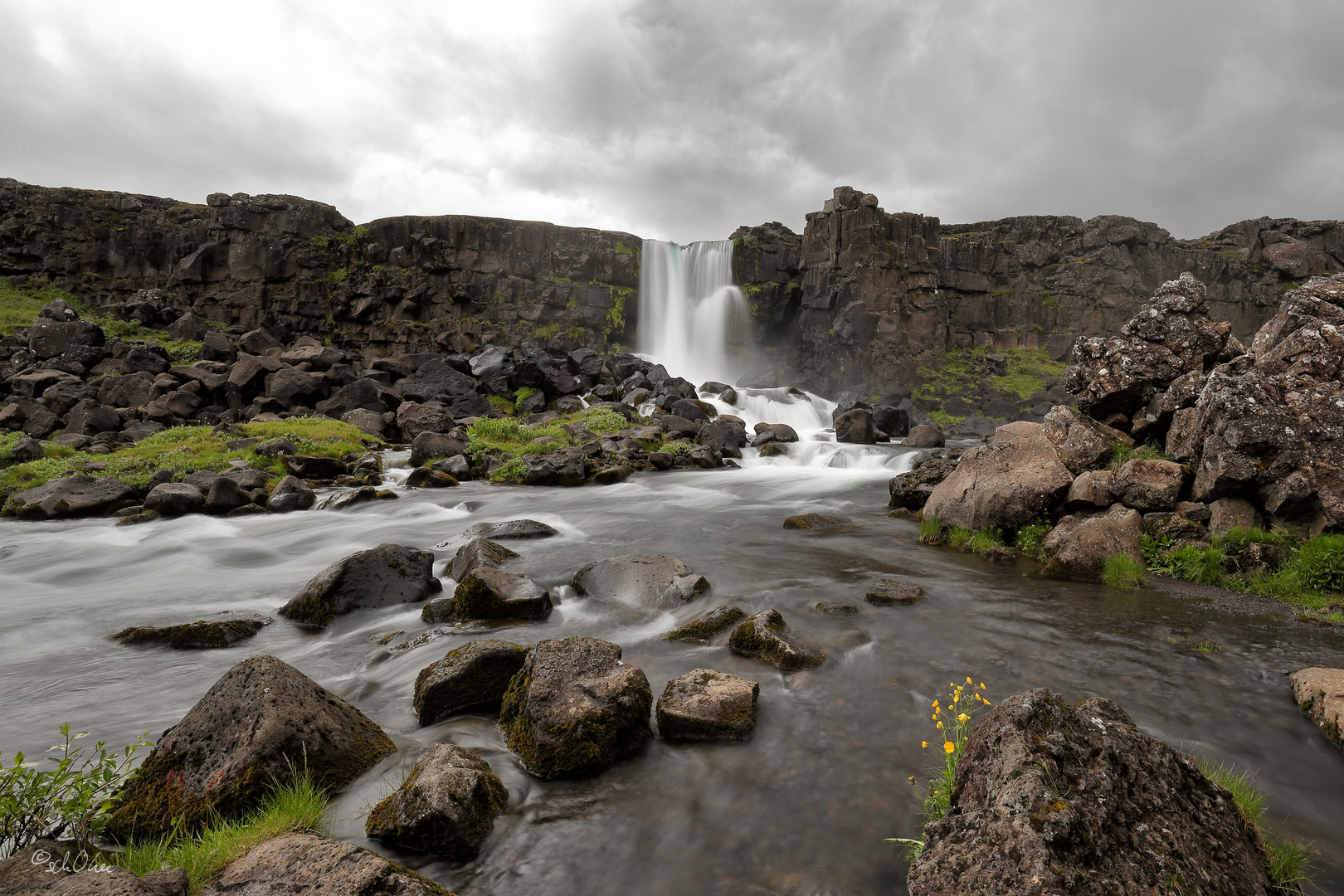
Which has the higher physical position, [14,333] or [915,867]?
[14,333]

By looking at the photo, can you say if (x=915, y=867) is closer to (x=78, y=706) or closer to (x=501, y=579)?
(x=501, y=579)

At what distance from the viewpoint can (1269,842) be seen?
3.51 metres

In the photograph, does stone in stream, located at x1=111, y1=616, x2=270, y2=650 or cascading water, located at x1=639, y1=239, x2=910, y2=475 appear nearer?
stone in stream, located at x1=111, y1=616, x2=270, y2=650

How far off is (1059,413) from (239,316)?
4917cm

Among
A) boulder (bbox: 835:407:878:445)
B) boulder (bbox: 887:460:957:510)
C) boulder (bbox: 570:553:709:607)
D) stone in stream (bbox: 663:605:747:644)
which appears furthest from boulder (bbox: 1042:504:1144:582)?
boulder (bbox: 835:407:878:445)

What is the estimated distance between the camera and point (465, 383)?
30.1m

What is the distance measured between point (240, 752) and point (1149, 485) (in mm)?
11470

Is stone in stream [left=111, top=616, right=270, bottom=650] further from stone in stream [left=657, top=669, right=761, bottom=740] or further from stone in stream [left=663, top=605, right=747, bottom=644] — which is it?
stone in stream [left=657, top=669, right=761, bottom=740]

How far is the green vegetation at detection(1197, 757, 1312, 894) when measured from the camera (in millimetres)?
3160

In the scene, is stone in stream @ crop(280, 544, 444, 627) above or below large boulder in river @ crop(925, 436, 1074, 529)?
below

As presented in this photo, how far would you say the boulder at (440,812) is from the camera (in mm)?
3721

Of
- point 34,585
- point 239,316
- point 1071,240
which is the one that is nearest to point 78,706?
point 34,585

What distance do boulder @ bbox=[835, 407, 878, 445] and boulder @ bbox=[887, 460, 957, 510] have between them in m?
14.1

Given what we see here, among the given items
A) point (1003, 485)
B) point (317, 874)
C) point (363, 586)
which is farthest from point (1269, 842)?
point (363, 586)
